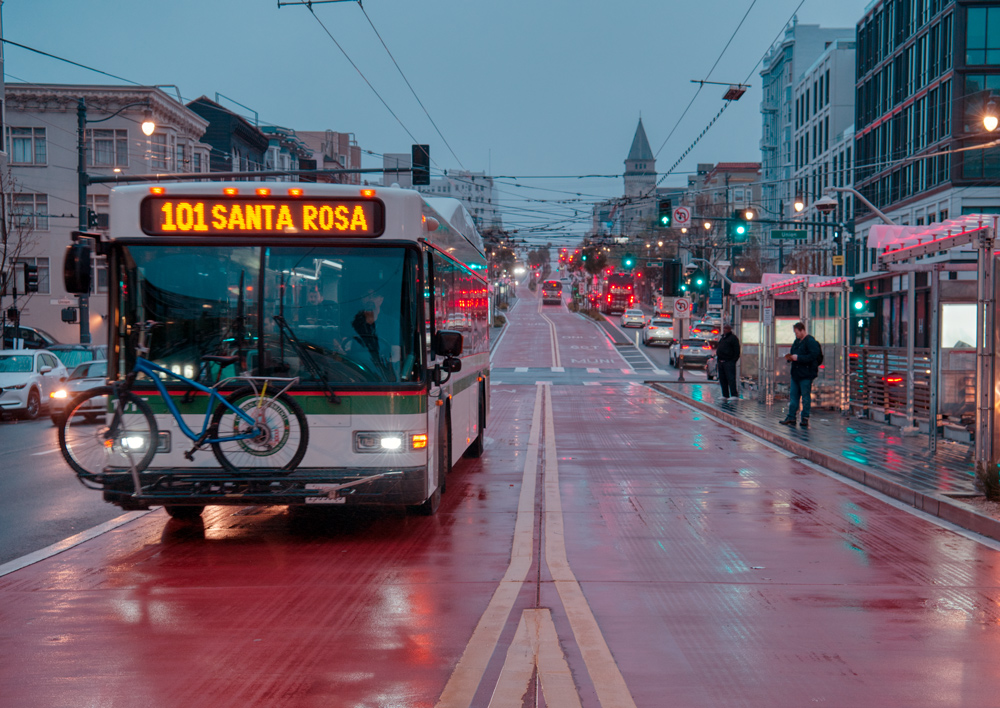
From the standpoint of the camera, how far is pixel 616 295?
10694 centimetres

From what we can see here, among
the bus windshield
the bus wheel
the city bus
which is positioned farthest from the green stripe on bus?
the bus wheel

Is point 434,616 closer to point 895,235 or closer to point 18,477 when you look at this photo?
point 18,477

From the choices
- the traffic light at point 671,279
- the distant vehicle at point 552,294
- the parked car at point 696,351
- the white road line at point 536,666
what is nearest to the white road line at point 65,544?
the white road line at point 536,666

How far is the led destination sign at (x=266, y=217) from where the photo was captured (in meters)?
8.46

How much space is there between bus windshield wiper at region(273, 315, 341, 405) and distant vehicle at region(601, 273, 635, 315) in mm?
94768

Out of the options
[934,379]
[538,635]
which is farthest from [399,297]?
[934,379]

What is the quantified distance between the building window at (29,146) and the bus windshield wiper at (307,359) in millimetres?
48155

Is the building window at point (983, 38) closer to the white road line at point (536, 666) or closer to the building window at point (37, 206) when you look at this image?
the building window at point (37, 206)

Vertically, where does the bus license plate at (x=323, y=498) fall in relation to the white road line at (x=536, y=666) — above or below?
above

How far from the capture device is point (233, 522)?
966 cm

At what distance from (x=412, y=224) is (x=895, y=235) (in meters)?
8.90

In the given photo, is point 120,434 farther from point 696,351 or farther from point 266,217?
point 696,351

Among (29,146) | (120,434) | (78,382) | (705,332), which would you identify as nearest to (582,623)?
(120,434)

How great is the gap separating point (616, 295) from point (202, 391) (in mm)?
99908
